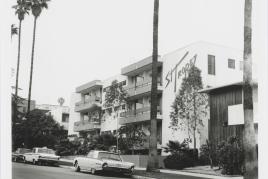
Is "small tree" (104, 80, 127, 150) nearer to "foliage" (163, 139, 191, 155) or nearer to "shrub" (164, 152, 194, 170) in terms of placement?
"foliage" (163, 139, 191, 155)

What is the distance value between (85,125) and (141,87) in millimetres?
13953

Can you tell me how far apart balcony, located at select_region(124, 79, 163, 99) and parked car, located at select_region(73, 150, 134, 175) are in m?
16.9

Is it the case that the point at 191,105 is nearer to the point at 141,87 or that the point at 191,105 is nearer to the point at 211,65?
the point at 211,65

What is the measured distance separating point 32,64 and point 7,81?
16.1ft

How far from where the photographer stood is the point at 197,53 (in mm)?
33812

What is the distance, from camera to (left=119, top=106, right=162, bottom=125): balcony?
38106mm

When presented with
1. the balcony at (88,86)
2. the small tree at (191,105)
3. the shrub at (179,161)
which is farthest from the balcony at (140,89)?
the shrub at (179,161)

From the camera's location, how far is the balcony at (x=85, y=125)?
49.2 metres

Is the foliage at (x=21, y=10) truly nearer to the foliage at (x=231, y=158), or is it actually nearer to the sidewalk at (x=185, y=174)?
the sidewalk at (x=185, y=174)

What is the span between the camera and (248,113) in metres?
12.5

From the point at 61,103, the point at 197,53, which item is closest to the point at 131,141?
the point at 197,53

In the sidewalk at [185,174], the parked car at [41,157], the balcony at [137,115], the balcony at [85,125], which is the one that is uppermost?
the balcony at [137,115]

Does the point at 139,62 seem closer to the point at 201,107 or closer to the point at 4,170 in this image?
the point at 201,107

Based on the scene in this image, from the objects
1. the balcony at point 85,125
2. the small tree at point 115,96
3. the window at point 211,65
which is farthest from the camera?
the balcony at point 85,125
